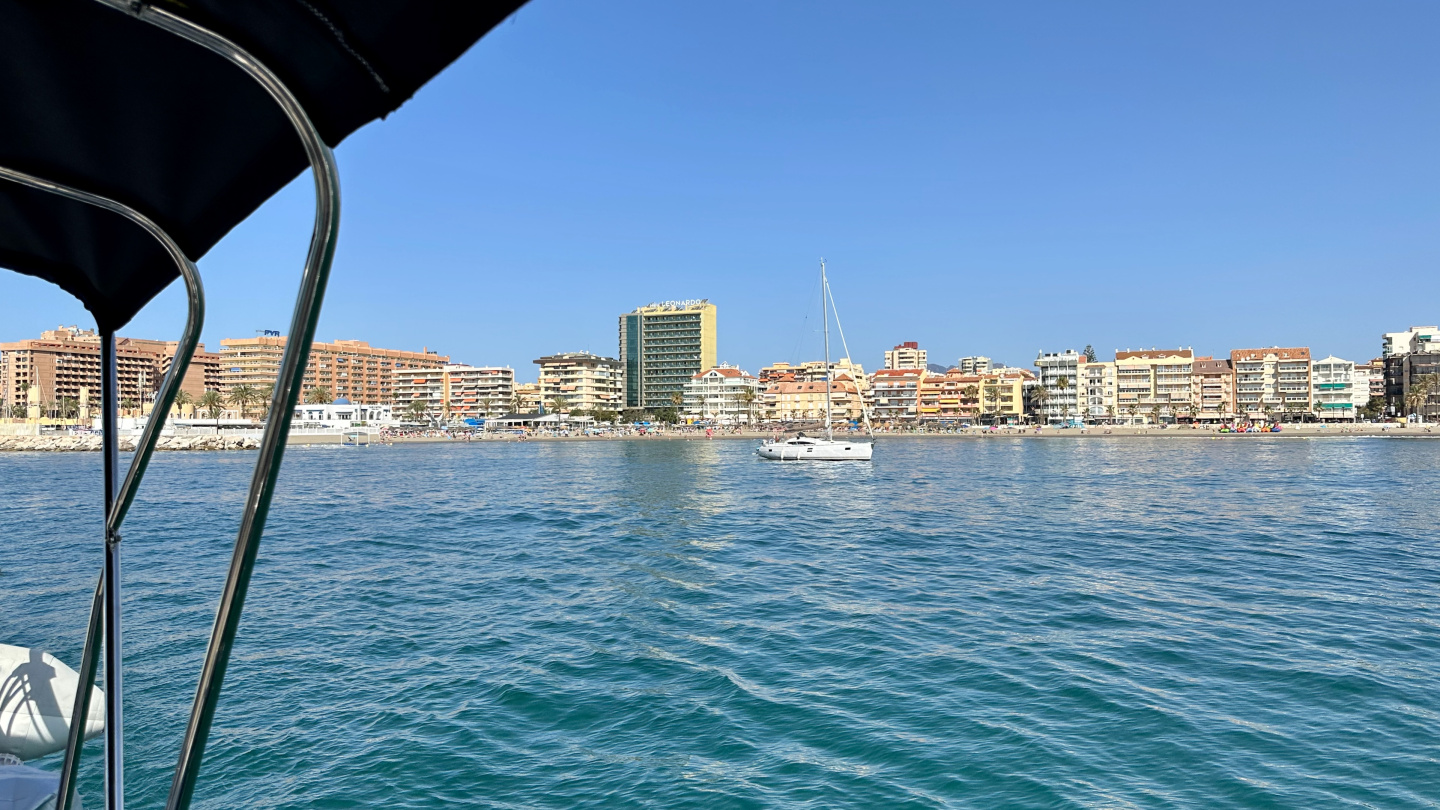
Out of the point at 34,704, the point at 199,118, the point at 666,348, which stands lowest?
the point at 34,704

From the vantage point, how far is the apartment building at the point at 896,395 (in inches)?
4582

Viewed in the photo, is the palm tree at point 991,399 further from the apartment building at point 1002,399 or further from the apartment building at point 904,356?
the apartment building at point 904,356

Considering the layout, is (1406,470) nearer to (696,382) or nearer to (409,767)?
(409,767)

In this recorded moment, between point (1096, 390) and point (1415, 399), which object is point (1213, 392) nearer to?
point (1096, 390)

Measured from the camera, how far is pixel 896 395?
11750 centimetres

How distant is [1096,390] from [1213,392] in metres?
14.3

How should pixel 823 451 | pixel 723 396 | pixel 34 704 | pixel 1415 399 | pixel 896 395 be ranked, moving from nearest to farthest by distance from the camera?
pixel 34 704 < pixel 823 451 < pixel 1415 399 < pixel 896 395 < pixel 723 396

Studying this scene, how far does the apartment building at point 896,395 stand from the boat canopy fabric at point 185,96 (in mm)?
116546

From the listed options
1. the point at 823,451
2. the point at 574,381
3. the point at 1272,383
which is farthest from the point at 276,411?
the point at 574,381

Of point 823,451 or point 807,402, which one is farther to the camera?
point 807,402

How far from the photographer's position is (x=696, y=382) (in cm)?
12362

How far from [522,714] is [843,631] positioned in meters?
4.45

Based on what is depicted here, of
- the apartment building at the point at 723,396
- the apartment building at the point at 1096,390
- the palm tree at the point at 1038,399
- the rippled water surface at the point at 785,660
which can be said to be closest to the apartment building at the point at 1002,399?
the palm tree at the point at 1038,399

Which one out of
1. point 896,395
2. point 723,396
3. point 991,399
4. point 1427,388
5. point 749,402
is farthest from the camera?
point 723,396
